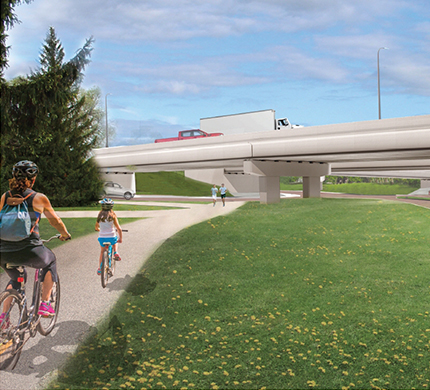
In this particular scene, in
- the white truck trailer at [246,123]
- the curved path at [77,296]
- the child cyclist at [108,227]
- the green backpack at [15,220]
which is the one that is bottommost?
the curved path at [77,296]

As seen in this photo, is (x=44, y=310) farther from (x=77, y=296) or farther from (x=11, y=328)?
(x=77, y=296)

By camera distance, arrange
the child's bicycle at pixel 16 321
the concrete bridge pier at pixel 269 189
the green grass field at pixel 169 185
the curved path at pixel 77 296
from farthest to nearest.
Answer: the green grass field at pixel 169 185, the concrete bridge pier at pixel 269 189, the curved path at pixel 77 296, the child's bicycle at pixel 16 321

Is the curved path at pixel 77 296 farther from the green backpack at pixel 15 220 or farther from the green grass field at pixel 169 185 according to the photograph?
the green grass field at pixel 169 185

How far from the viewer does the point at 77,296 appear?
9.10 m

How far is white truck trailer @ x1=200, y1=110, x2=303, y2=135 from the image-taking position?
53344 millimetres

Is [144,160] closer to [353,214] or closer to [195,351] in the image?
[353,214]

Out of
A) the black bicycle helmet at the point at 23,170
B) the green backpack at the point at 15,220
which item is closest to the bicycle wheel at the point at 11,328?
the green backpack at the point at 15,220

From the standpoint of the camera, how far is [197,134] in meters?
41.9

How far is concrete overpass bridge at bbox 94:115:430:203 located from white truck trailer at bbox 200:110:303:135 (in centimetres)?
1136

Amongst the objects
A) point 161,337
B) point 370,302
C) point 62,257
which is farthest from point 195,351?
point 62,257

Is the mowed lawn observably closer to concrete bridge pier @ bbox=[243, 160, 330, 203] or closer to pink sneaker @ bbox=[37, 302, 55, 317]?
pink sneaker @ bbox=[37, 302, 55, 317]

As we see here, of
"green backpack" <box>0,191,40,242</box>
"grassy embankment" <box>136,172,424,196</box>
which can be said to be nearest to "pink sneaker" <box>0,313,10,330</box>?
"green backpack" <box>0,191,40,242</box>

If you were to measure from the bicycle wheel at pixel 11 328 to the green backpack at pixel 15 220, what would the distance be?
78cm

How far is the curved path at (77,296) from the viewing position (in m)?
6.04
